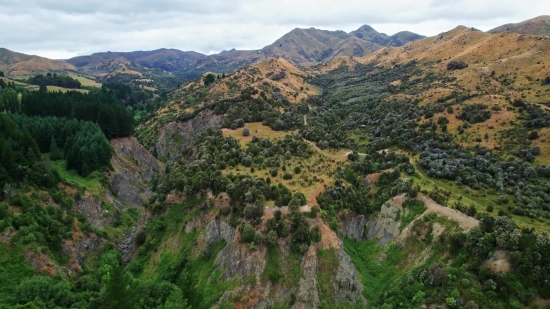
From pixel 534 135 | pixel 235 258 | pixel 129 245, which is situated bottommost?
pixel 129 245

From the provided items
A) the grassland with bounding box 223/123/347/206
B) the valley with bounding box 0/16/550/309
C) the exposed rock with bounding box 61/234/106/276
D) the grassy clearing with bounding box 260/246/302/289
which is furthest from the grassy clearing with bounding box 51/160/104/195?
the grassy clearing with bounding box 260/246/302/289

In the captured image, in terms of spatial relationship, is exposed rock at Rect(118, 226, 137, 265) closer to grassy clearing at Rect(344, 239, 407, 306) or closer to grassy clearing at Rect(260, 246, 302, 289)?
grassy clearing at Rect(260, 246, 302, 289)

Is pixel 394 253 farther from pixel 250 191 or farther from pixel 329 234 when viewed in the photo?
Answer: pixel 250 191

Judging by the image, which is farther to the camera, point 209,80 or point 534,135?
point 209,80

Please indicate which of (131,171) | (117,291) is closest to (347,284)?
(117,291)

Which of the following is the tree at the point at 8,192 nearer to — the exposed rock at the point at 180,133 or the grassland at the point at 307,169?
the grassland at the point at 307,169

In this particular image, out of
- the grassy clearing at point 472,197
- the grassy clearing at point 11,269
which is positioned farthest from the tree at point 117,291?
the grassy clearing at point 472,197

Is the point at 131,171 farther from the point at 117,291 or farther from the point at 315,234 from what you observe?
the point at 315,234
